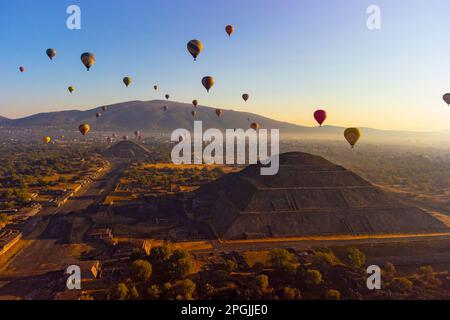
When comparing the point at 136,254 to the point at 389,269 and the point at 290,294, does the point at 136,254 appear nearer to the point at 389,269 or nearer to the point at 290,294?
the point at 290,294

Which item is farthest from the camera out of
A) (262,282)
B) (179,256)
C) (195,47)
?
(195,47)

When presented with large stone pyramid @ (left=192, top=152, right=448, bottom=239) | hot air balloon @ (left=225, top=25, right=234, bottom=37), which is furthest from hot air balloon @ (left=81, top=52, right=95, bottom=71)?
large stone pyramid @ (left=192, top=152, right=448, bottom=239)

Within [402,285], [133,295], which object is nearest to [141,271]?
[133,295]

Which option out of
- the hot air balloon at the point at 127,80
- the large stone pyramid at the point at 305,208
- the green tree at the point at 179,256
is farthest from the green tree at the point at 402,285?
the hot air balloon at the point at 127,80

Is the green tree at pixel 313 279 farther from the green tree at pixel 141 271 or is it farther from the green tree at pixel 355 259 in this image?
the green tree at pixel 141 271

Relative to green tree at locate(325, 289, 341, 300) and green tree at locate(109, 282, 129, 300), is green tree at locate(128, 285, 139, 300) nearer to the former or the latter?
green tree at locate(109, 282, 129, 300)
